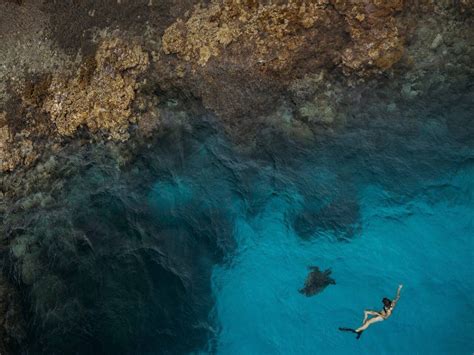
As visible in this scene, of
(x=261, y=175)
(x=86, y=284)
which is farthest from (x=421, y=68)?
(x=86, y=284)

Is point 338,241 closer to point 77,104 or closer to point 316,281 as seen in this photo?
point 316,281

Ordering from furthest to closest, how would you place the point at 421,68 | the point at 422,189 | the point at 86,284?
the point at 86,284
the point at 422,189
the point at 421,68

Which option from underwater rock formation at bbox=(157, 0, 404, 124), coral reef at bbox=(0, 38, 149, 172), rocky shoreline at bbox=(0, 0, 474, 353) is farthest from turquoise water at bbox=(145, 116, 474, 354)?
coral reef at bbox=(0, 38, 149, 172)

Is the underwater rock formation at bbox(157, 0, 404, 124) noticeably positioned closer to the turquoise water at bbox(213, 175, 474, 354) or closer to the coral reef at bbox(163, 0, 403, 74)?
the coral reef at bbox(163, 0, 403, 74)

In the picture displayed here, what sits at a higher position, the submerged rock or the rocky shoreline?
the rocky shoreline

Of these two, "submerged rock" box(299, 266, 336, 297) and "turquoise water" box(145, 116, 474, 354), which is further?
"submerged rock" box(299, 266, 336, 297)

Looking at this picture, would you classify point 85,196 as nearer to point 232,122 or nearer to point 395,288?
point 232,122
